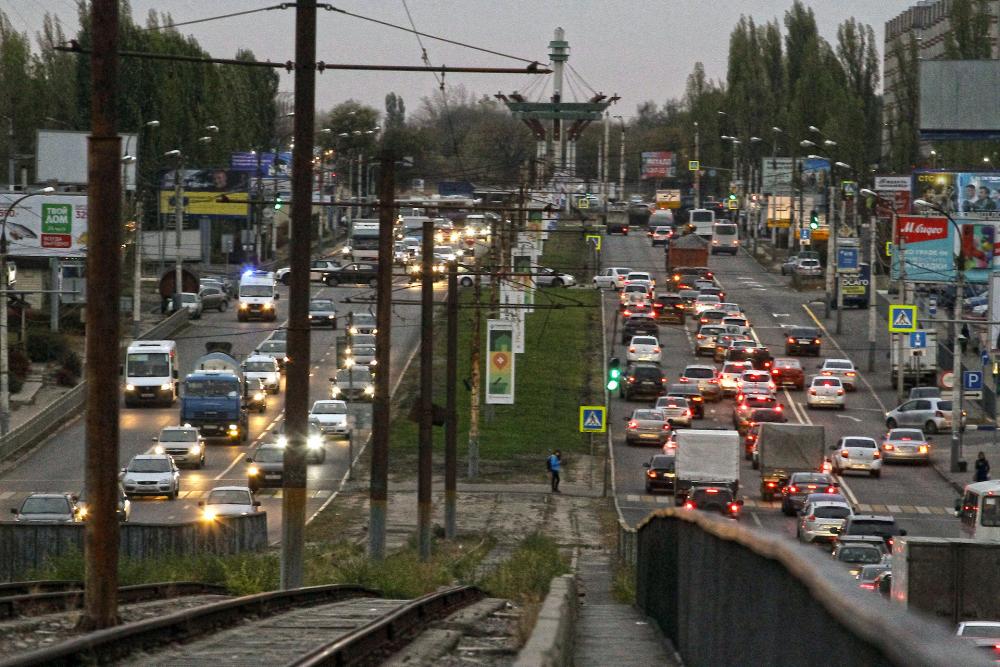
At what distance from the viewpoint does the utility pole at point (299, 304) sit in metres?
21.4

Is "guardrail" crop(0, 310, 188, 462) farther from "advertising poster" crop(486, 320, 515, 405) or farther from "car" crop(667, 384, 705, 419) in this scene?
"car" crop(667, 384, 705, 419)

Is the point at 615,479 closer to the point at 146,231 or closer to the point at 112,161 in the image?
the point at 112,161

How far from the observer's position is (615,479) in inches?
2170

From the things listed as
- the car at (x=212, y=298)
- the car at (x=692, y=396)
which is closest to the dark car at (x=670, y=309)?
the car at (x=212, y=298)

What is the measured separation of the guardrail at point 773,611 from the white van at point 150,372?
50602 millimetres

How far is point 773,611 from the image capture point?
7.61m

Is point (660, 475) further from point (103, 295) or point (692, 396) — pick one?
point (103, 295)

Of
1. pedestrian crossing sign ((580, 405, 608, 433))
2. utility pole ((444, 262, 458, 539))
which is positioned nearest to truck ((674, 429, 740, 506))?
pedestrian crossing sign ((580, 405, 608, 433))

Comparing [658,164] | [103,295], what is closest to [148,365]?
[103,295]

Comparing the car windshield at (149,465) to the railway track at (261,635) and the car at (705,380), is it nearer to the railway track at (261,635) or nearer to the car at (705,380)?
the car at (705,380)

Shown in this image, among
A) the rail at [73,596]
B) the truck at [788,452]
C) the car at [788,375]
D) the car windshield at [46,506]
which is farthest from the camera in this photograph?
the car at [788,375]

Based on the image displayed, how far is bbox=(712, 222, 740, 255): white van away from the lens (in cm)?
12988

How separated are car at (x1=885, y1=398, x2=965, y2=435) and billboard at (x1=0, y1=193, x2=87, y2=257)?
32282mm

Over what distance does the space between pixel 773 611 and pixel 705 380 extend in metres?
61.6
